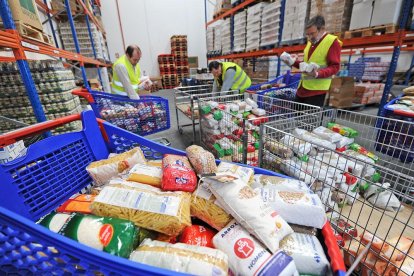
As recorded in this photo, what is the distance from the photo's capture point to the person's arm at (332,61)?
2.59m

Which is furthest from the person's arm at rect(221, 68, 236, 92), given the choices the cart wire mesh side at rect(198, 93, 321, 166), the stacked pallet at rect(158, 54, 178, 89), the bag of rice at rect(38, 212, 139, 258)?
the stacked pallet at rect(158, 54, 178, 89)

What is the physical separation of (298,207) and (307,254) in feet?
0.64

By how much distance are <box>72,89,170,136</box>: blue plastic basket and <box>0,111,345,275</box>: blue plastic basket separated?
3.34ft

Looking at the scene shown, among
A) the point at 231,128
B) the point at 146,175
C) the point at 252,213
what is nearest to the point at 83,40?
the point at 231,128

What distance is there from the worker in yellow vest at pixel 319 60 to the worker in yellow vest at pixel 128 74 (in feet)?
7.74

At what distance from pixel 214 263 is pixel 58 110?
3.33 m

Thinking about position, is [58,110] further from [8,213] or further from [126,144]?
[8,213]

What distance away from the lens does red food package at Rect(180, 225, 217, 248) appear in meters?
0.89

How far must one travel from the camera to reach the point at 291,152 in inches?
59.7

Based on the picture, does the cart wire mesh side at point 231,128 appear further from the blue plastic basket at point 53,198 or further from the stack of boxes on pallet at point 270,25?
the stack of boxes on pallet at point 270,25

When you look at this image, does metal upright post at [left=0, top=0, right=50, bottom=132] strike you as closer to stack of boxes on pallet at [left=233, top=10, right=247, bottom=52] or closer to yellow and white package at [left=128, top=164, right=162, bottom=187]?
yellow and white package at [left=128, top=164, right=162, bottom=187]

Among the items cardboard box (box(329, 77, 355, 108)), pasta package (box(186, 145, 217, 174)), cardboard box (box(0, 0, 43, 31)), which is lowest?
cardboard box (box(329, 77, 355, 108))

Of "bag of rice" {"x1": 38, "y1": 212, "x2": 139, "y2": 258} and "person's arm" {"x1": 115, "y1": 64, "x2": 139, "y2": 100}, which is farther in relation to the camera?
"person's arm" {"x1": 115, "y1": 64, "x2": 139, "y2": 100}

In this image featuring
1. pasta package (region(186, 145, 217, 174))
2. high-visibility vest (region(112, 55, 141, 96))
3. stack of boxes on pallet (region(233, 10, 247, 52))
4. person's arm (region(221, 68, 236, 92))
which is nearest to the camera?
pasta package (region(186, 145, 217, 174))
